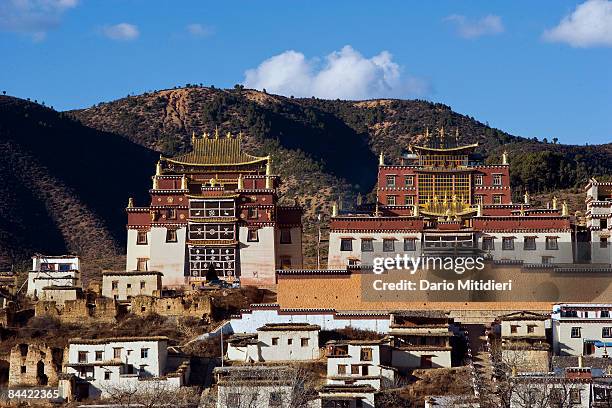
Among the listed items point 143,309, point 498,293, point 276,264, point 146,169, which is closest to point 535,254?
point 498,293

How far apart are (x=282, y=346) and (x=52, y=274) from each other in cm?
2086

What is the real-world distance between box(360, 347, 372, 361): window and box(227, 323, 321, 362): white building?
3.29 metres

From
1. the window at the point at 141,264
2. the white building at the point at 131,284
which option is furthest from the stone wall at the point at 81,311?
the window at the point at 141,264

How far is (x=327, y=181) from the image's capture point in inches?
5719

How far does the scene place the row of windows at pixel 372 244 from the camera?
89750 millimetres

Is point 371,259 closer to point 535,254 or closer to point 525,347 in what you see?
point 535,254

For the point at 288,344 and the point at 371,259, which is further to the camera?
the point at 371,259

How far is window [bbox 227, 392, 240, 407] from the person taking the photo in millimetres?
67375

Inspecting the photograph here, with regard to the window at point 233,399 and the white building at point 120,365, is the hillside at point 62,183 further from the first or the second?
the window at point 233,399

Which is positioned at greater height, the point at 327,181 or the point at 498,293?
the point at 327,181

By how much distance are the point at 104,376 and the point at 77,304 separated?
417 inches

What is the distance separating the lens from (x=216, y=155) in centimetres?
9956

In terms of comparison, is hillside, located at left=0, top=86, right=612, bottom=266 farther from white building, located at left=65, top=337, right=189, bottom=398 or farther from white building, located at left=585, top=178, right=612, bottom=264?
white building, located at left=65, top=337, right=189, bottom=398

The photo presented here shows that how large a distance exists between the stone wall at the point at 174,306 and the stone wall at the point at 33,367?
8319 mm
